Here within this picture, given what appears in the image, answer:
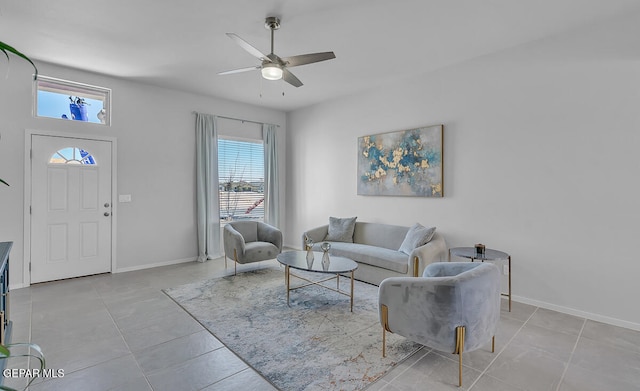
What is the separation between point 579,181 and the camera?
338cm

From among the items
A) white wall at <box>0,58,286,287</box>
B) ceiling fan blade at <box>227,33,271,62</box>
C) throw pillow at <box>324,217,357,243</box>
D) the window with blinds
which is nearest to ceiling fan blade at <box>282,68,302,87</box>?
ceiling fan blade at <box>227,33,271,62</box>

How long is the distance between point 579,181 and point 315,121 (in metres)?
4.31

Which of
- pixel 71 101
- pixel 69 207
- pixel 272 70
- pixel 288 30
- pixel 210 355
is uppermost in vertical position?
pixel 288 30

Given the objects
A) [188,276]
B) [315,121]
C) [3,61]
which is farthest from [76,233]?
[315,121]

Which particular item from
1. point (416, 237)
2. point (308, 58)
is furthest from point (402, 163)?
point (308, 58)

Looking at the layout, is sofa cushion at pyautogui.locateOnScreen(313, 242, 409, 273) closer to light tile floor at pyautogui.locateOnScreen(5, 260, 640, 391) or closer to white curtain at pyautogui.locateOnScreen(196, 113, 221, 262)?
light tile floor at pyautogui.locateOnScreen(5, 260, 640, 391)

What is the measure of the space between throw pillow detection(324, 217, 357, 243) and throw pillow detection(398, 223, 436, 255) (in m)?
0.97

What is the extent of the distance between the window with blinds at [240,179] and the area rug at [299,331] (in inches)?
82.5

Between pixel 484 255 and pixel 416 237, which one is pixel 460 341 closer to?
pixel 484 255

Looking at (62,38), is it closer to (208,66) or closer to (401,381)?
(208,66)

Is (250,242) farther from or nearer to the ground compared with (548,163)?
nearer to the ground

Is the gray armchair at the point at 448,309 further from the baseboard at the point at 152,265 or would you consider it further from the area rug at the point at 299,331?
the baseboard at the point at 152,265

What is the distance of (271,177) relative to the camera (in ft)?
21.9

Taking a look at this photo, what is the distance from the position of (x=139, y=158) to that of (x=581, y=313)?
20.3 feet
